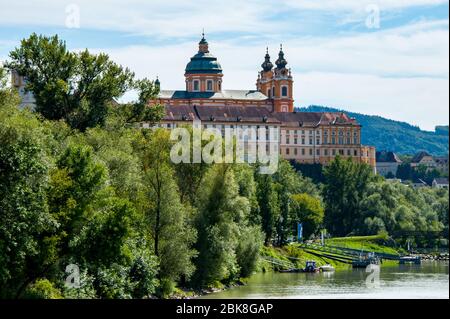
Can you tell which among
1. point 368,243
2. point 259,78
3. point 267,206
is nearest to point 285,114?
point 259,78

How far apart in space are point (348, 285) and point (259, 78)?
102398 millimetres

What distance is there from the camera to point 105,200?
37562 mm

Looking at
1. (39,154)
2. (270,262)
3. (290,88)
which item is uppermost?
(290,88)

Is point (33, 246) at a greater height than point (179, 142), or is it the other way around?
point (179, 142)

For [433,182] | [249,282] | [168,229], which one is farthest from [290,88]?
[168,229]

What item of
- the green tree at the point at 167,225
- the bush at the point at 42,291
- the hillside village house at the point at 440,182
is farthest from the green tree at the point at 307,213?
the hillside village house at the point at 440,182

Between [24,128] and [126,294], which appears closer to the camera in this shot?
[24,128]

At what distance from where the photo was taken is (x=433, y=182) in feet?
611

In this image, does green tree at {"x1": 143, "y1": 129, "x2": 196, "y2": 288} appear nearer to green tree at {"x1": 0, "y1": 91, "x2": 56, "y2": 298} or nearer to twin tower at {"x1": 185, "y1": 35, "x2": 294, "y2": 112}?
green tree at {"x1": 0, "y1": 91, "x2": 56, "y2": 298}

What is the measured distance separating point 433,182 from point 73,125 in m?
137

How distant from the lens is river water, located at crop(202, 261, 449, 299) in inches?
1962

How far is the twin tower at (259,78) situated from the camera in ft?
482
